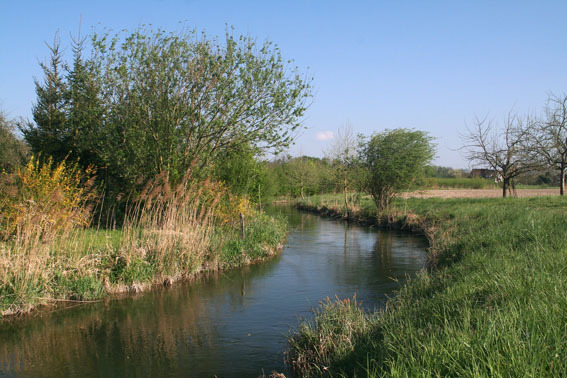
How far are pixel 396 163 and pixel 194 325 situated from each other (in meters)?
22.7

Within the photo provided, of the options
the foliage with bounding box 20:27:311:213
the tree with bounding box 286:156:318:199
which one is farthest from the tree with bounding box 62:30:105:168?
the tree with bounding box 286:156:318:199

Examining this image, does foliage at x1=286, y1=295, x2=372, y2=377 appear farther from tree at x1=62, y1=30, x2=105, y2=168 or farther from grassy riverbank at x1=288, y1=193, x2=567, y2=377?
tree at x1=62, y1=30, x2=105, y2=168

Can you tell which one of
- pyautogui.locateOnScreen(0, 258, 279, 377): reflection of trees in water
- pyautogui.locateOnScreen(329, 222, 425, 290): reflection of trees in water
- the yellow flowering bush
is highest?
the yellow flowering bush

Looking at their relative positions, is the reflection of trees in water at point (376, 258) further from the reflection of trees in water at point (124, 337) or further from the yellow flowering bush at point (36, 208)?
the yellow flowering bush at point (36, 208)

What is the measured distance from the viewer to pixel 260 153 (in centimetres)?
1747

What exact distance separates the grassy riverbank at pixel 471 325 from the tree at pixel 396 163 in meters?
17.8

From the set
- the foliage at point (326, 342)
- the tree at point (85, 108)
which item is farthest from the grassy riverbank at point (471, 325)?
the tree at point (85, 108)

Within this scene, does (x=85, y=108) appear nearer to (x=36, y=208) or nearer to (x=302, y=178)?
(x=36, y=208)

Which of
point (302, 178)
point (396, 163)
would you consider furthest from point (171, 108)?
point (302, 178)

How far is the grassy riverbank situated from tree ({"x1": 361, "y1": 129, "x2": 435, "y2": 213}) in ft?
58.4

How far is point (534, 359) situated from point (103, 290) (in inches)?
394

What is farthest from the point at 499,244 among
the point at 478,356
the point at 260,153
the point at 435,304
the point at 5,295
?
the point at 5,295

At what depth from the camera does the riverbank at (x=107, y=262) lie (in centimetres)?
961

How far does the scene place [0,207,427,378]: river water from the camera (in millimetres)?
7570
